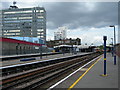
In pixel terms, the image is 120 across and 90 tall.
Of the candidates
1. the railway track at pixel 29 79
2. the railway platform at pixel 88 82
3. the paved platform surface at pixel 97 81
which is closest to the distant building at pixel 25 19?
the railway track at pixel 29 79

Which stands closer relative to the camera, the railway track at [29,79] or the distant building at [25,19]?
the railway track at [29,79]

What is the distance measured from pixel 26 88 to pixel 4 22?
115 metres

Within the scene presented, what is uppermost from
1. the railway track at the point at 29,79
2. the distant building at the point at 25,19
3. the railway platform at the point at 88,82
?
the distant building at the point at 25,19

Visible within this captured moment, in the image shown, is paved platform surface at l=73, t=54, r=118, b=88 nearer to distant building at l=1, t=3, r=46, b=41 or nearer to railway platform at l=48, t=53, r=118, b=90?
railway platform at l=48, t=53, r=118, b=90

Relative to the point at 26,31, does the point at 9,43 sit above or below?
below

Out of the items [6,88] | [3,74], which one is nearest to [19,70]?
[3,74]

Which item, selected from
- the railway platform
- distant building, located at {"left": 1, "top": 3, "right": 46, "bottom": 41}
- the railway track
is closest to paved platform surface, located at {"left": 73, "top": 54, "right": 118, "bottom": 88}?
the railway platform

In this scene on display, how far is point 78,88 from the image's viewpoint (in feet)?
27.8

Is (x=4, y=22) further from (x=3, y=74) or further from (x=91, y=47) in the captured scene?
(x=3, y=74)

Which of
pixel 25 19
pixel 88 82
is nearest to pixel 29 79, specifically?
pixel 88 82

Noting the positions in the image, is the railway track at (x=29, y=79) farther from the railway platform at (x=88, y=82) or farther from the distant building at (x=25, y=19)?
the distant building at (x=25, y=19)

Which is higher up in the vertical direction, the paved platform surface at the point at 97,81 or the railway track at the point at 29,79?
the paved platform surface at the point at 97,81

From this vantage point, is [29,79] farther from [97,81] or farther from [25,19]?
[25,19]

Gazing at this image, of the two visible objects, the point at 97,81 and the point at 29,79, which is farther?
the point at 29,79
